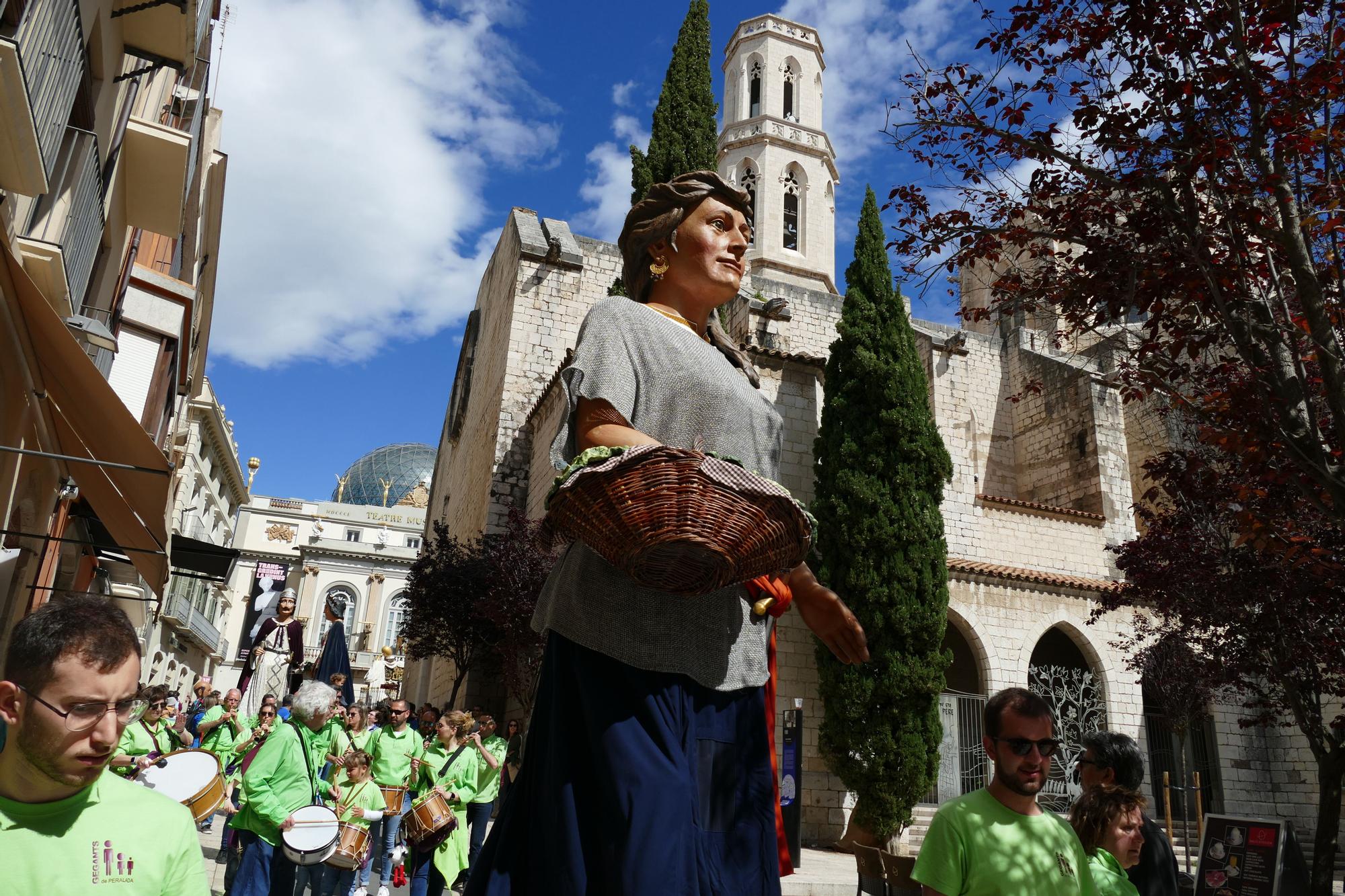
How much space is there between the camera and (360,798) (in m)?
7.52

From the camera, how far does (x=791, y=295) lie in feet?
75.7

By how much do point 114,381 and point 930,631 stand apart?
11.7 meters

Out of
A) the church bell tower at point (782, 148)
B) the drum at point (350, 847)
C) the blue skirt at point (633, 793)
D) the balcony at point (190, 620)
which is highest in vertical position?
the church bell tower at point (782, 148)

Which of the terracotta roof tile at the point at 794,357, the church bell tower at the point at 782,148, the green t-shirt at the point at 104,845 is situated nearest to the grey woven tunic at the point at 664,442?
the green t-shirt at the point at 104,845

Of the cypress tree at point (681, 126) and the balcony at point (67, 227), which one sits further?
the cypress tree at point (681, 126)

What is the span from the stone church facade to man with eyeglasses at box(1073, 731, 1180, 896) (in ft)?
29.5

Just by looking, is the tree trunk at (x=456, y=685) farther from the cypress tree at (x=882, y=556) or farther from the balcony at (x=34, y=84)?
the balcony at (x=34, y=84)

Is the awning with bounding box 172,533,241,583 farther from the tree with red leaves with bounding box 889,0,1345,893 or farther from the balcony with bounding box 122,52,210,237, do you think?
the tree with red leaves with bounding box 889,0,1345,893

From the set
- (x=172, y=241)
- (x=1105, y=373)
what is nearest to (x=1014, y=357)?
(x=1105, y=373)

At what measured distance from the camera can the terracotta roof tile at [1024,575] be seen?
16.1 m

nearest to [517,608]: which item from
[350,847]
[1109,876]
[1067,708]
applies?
[350,847]

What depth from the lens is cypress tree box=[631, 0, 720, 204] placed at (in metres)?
18.0

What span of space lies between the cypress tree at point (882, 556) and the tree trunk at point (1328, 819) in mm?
4646

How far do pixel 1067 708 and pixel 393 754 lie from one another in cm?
1247
